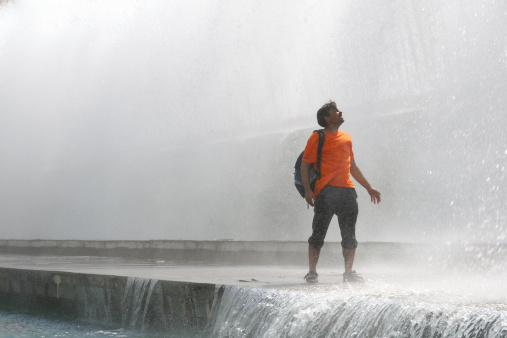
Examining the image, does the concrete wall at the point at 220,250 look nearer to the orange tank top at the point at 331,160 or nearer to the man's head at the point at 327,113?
the orange tank top at the point at 331,160

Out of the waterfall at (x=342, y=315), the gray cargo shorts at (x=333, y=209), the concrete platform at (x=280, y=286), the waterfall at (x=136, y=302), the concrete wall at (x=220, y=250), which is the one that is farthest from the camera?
the concrete wall at (x=220, y=250)

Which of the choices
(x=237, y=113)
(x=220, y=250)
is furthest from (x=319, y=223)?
(x=237, y=113)

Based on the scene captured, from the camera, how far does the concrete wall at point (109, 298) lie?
15.4 feet

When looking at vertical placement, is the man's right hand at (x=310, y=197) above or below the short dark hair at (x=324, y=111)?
below

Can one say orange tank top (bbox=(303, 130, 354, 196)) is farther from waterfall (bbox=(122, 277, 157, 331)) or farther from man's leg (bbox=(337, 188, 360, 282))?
waterfall (bbox=(122, 277, 157, 331))

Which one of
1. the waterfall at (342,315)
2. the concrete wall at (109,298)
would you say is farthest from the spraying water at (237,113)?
the waterfall at (342,315)

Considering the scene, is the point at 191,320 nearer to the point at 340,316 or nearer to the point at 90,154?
the point at 340,316

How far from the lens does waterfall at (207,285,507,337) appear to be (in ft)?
9.31

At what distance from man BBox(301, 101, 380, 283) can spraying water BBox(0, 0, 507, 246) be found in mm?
4876

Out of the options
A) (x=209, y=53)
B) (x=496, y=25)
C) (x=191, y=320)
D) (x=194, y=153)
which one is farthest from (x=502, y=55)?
(x=191, y=320)

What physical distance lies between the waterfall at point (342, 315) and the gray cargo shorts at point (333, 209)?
580 mm

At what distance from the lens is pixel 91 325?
566cm

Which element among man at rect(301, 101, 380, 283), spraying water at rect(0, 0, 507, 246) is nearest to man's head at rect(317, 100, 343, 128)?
man at rect(301, 101, 380, 283)

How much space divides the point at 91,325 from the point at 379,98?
26.4 ft
